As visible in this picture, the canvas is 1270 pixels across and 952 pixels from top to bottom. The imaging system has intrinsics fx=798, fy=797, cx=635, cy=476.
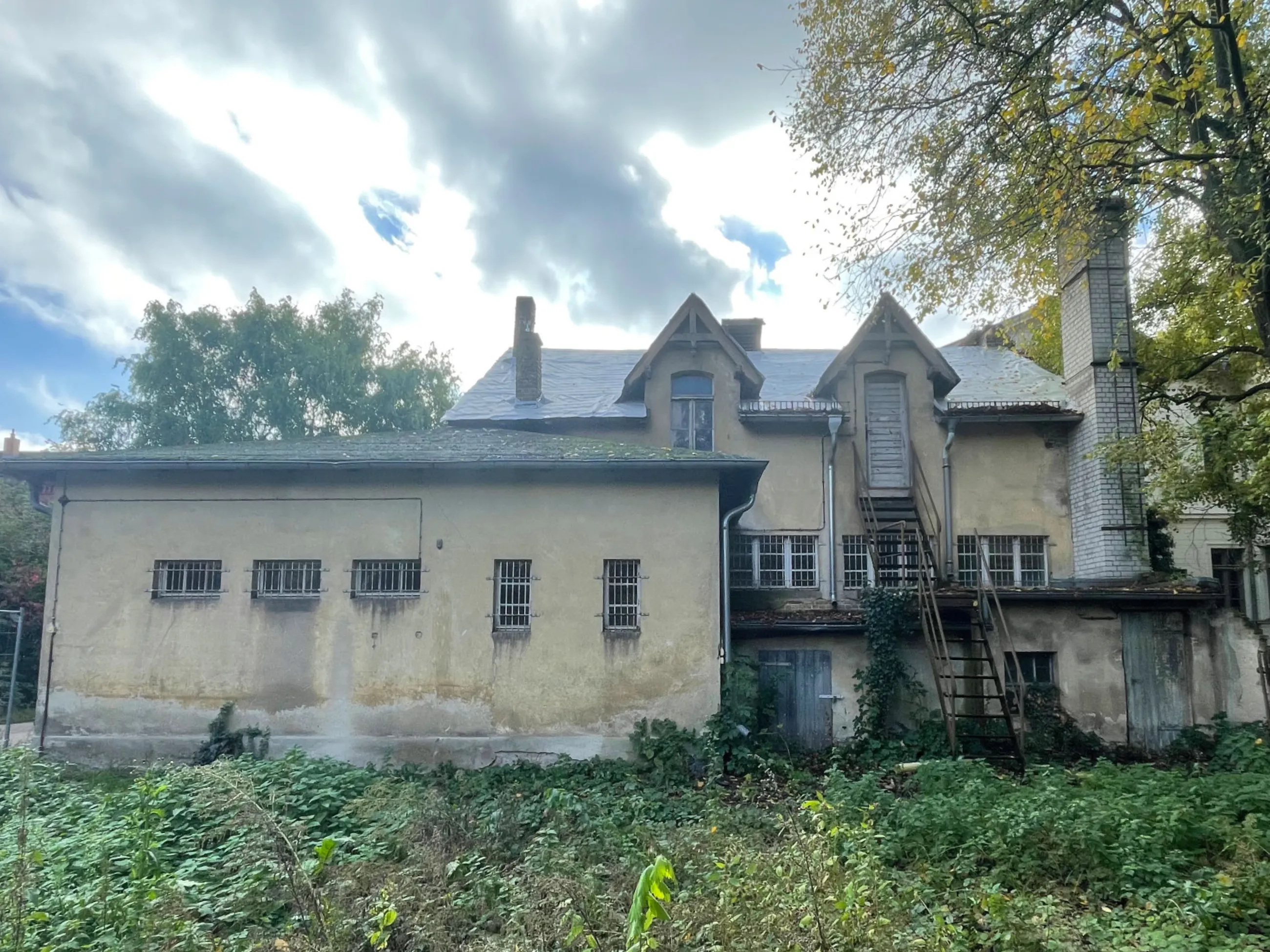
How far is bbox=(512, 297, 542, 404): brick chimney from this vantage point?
1648 centimetres

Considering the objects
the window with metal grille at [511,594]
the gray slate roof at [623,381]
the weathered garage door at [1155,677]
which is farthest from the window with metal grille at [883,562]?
the window with metal grille at [511,594]

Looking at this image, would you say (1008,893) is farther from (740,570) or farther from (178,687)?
(178,687)

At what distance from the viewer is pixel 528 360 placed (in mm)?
16719

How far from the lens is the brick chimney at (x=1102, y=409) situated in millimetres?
13906

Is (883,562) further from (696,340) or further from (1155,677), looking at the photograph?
(696,340)

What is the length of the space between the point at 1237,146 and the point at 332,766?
41.5ft

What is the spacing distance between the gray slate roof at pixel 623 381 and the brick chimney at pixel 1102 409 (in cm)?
98

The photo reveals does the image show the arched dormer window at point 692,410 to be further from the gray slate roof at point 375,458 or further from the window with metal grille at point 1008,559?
the window with metal grille at point 1008,559

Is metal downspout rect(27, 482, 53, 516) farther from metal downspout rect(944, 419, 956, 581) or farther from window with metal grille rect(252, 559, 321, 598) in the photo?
metal downspout rect(944, 419, 956, 581)

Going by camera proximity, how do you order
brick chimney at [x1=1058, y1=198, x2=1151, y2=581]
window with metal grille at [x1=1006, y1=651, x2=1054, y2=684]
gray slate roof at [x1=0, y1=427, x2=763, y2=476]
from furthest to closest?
brick chimney at [x1=1058, y1=198, x2=1151, y2=581] → window with metal grille at [x1=1006, y1=651, x2=1054, y2=684] → gray slate roof at [x1=0, y1=427, x2=763, y2=476]

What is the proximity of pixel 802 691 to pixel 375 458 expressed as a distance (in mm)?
7312

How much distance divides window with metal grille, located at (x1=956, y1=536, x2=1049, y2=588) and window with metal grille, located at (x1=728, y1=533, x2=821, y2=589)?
2.76 m

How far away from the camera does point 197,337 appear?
91.8 feet

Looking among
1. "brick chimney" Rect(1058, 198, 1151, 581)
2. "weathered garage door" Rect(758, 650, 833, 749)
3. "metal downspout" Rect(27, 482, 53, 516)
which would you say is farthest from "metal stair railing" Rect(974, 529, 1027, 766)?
"metal downspout" Rect(27, 482, 53, 516)
